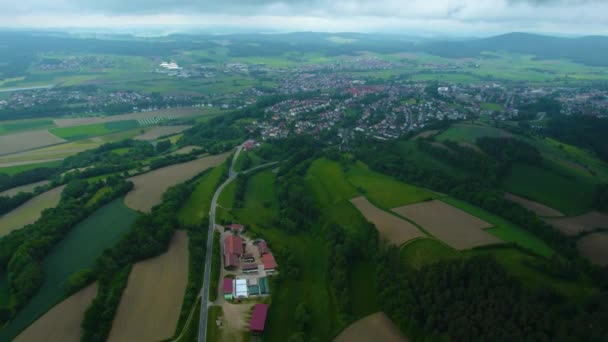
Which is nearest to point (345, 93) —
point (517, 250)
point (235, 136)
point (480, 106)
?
point (480, 106)

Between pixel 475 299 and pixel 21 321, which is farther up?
pixel 475 299

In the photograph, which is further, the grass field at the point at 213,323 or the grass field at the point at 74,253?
the grass field at the point at 74,253

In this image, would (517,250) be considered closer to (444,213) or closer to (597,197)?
(444,213)

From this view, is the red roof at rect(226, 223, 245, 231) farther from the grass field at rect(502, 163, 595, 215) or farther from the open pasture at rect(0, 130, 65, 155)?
the open pasture at rect(0, 130, 65, 155)

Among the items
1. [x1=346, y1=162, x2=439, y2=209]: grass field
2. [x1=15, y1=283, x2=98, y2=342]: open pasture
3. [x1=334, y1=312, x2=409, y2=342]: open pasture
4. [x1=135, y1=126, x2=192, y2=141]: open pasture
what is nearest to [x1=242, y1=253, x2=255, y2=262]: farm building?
[x1=334, y1=312, x2=409, y2=342]: open pasture

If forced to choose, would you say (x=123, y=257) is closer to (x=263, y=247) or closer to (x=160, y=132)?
(x=263, y=247)

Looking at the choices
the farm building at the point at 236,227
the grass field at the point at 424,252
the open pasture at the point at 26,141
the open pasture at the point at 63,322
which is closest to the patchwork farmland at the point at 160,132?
the open pasture at the point at 26,141

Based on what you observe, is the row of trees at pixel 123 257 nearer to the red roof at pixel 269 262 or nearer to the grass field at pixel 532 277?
the red roof at pixel 269 262
